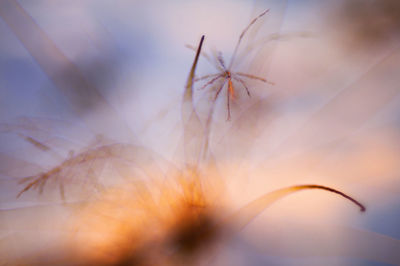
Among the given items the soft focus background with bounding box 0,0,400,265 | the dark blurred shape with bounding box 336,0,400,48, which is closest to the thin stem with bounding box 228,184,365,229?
the soft focus background with bounding box 0,0,400,265

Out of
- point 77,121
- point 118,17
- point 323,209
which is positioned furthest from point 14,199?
point 323,209

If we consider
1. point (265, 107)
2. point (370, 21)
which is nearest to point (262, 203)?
point (265, 107)

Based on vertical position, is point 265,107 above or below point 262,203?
above

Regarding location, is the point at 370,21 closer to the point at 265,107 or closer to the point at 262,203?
the point at 265,107

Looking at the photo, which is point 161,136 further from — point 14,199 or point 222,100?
point 14,199

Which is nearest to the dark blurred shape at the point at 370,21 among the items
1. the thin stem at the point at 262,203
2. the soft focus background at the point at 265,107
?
the soft focus background at the point at 265,107

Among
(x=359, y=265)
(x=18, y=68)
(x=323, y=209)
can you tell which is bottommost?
(x=359, y=265)

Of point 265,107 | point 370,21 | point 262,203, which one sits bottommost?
point 262,203
